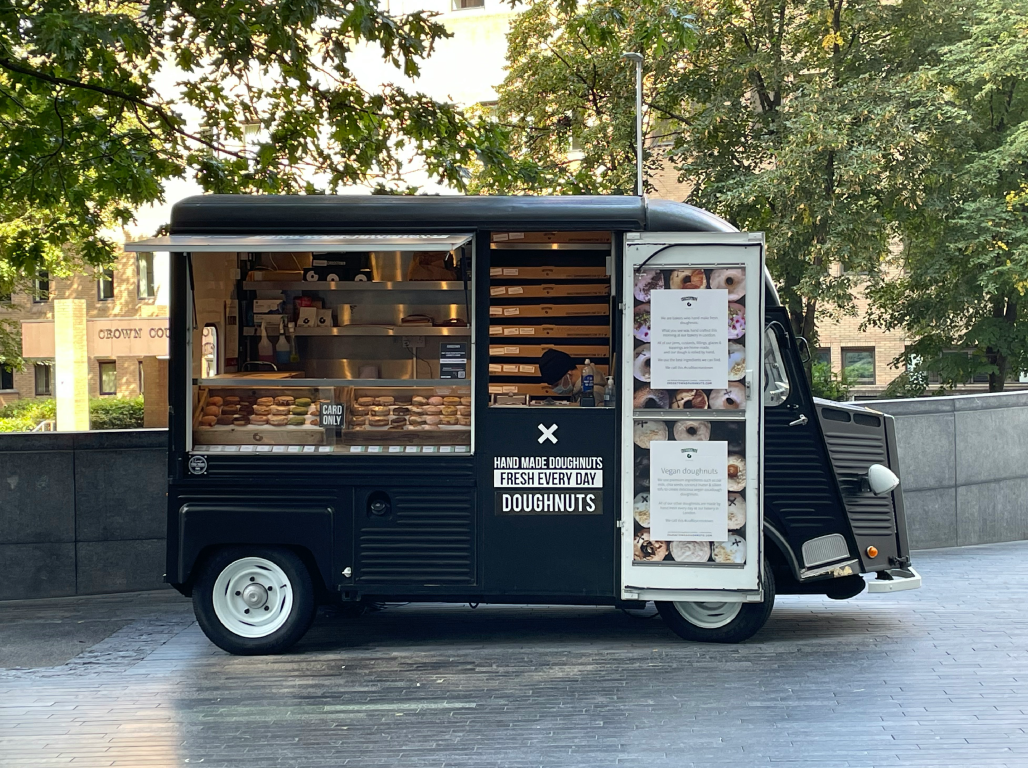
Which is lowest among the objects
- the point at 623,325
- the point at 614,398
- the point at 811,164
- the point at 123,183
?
the point at 614,398

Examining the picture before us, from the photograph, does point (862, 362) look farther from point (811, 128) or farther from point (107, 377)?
point (107, 377)

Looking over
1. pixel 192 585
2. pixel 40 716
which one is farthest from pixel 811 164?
pixel 40 716

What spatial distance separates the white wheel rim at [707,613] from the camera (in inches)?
290

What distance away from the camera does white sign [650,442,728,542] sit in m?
7.09

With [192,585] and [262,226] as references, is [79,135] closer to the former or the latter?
[262,226]

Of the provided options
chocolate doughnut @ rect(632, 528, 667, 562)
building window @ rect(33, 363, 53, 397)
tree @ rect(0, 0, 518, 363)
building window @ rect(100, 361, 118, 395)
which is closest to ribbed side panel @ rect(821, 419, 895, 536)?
chocolate doughnut @ rect(632, 528, 667, 562)

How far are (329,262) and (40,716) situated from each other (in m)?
3.77

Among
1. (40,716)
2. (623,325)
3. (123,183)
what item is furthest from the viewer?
(123,183)

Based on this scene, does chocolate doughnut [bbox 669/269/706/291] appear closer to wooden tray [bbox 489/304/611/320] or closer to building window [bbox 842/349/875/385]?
wooden tray [bbox 489/304/611/320]

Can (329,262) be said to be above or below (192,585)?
above

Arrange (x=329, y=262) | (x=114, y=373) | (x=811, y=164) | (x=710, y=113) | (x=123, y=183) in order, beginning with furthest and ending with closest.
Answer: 1. (x=114, y=373)
2. (x=710, y=113)
3. (x=811, y=164)
4. (x=123, y=183)
5. (x=329, y=262)

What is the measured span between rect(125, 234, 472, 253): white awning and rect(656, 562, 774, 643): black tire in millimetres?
2892

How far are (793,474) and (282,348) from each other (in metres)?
3.88

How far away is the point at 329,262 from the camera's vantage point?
8.39 metres
